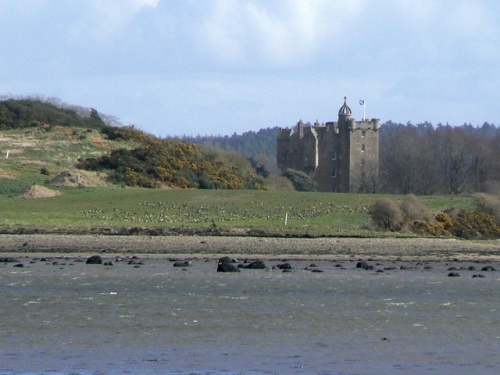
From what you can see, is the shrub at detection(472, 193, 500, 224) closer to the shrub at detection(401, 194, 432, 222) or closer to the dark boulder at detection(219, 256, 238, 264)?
the shrub at detection(401, 194, 432, 222)

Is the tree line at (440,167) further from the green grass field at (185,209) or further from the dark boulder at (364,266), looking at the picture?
the dark boulder at (364,266)

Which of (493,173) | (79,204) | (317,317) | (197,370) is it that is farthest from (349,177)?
(197,370)

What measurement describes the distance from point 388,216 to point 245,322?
26.7 m

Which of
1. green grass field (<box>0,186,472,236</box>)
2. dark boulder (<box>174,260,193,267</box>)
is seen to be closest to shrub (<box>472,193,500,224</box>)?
green grass field (<box>0,186,472,236</box>)

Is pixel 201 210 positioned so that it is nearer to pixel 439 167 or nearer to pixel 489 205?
pixel 489 205

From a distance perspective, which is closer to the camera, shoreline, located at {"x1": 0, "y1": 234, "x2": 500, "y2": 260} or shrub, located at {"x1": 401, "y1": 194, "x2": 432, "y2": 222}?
shoreline, located at {"x1": 0, "y1": 234, "x2": 500, "y2": 260}

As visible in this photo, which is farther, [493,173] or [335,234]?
[493,173]

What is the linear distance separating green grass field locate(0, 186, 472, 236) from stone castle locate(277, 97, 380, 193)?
44.6 m

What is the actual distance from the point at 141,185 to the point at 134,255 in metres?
28.8

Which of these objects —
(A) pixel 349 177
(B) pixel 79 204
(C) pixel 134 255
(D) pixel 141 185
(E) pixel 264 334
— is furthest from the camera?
(A) pixel 349 177

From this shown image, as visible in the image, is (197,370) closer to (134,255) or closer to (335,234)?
(134,255)

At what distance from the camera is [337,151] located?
3979 inches

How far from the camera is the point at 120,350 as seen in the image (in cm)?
1669

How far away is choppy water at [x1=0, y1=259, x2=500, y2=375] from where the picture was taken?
15648 millimetres
